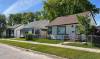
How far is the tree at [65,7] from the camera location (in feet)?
209

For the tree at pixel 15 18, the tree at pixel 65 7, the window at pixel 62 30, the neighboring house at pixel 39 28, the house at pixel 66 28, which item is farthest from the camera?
the tree at pixel 15 18

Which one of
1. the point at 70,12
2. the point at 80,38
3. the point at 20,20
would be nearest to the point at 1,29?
the point at 70,12

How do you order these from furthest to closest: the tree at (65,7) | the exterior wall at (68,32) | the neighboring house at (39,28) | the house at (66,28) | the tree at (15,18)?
the tree at (15,18)
the tree at (65,7)
the neighboring house at (39,28)
the house at (66,28)
the exterior wall at (68,32)

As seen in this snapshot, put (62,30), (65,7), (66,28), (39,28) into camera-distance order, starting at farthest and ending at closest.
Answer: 1. (65,7)
2. (39,28)
3. (62,30)
4. (66,28)

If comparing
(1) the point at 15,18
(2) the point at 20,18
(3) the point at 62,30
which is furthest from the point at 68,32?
(1) the point at 15,18

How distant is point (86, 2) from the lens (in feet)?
209

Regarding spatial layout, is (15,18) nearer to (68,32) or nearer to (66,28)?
(66,28)

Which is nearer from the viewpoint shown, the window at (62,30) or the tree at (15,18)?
the window at (62,30)

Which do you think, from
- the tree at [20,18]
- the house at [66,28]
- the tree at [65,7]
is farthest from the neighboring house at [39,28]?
the tree at [20,18]

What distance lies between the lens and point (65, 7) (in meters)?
66.0

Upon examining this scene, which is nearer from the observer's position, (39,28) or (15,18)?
(39,28)

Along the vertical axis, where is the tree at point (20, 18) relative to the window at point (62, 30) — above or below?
above

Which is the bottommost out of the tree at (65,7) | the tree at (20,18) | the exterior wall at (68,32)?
the exterior wall at (68,32)

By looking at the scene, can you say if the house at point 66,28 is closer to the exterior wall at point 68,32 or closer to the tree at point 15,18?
the exterior wall at point 68,32
